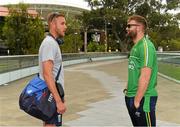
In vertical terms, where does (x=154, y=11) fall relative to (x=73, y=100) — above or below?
above

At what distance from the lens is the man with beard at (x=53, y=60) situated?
4637mm

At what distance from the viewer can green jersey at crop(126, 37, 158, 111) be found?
15.6 ft

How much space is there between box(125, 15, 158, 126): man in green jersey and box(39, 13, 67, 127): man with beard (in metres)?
0.75

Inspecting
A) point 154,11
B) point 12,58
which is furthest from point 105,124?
point 154,11

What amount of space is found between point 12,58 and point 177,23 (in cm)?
5434

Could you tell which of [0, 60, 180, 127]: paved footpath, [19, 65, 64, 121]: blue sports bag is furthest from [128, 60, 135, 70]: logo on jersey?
[0, 60, 180, 127]: paved footpath

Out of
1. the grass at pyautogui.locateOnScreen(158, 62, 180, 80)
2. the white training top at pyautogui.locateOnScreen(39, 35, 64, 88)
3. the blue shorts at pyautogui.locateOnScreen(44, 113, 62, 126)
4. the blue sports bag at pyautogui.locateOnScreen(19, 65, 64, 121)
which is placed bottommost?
the grass at pyautogui.locateOnScreen(158, 62, 180, 80)

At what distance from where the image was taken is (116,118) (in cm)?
880

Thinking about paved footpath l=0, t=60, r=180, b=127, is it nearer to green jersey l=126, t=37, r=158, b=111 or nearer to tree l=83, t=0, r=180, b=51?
green jersey l=126, t=37, r=158, b=111

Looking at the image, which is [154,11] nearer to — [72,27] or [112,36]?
[112,36]

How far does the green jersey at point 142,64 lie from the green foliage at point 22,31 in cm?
3046

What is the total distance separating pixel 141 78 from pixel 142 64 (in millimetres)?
158

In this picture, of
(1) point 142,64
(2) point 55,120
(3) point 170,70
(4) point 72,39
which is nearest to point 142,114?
(1) point 142,64

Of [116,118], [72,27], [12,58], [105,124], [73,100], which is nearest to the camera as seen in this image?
[105,124]
